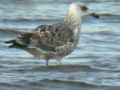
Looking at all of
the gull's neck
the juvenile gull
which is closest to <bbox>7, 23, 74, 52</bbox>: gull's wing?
the juvenile gull

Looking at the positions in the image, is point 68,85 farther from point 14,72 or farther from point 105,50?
point 105,50

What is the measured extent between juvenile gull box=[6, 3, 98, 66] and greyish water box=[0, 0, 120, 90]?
1.19 ft

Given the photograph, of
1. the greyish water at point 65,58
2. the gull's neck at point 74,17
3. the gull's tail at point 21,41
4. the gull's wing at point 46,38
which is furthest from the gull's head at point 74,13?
the gull's tail at point 21,41

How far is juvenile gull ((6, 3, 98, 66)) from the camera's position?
9.73 meters

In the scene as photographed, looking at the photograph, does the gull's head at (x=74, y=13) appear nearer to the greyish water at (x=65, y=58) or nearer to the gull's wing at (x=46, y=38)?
the gull's wing at (x=46, y=38)

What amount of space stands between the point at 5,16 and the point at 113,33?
11.9 ft

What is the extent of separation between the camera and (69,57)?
36.6 feet

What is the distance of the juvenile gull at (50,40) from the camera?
31.9 feet

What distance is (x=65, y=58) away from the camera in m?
11.1

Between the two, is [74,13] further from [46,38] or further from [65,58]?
[65,58]

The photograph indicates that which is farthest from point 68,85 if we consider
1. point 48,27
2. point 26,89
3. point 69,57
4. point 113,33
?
point 113,33

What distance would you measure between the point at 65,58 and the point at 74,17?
3.74 feet

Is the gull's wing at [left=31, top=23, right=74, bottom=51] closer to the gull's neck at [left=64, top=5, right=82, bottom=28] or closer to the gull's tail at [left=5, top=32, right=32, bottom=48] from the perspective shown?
the gull's tail at [left=5, top=32, right=32, bottom=48]

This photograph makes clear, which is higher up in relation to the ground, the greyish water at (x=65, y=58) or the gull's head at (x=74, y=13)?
the gull's head at (x=74, y=13)
